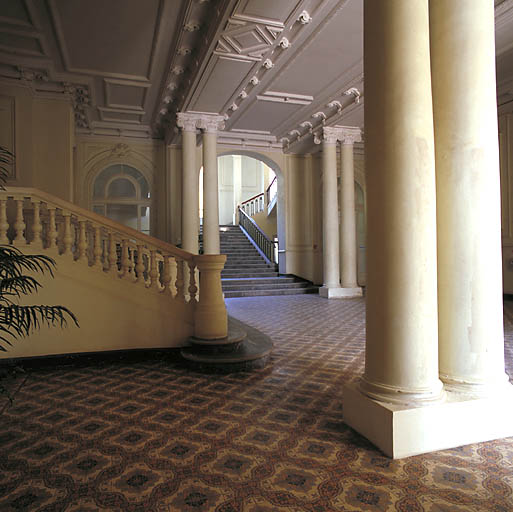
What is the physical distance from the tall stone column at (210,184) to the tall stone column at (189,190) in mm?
254

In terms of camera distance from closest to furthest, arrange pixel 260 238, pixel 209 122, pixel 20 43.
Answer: pixel 20 43 → pixel 209 122 → pixel 260 238

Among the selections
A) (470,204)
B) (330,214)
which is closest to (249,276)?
(330,214)

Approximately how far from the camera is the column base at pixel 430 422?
2.39 m

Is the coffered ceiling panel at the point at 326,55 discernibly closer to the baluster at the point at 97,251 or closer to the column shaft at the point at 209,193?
the column shaft at the point at 209,193

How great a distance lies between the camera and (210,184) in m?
9.95

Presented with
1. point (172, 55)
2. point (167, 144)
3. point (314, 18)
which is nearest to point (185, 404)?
point (314, 18)

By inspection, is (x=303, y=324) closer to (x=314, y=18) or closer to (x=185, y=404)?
(x=185, y=404)

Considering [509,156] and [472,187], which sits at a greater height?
[509,156]

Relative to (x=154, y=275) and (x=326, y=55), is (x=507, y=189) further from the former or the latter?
(x=154, y=275)

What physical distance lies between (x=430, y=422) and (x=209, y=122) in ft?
28.8

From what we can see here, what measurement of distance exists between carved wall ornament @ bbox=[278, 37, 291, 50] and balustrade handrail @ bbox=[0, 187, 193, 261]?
433cm

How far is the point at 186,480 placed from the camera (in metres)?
2.14

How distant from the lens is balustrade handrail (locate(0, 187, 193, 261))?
179 inches

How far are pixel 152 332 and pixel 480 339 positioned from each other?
3.52 metres
